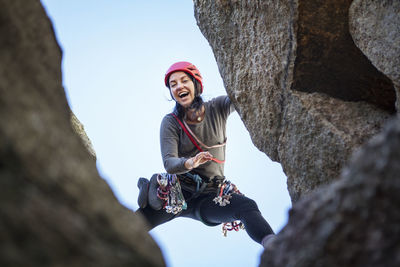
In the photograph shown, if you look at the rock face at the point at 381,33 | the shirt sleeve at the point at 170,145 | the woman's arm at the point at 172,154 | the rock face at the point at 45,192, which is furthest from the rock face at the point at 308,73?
the rock face at the point at 45,192

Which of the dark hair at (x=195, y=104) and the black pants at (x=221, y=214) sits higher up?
the dark hair at (x=195, y=104)

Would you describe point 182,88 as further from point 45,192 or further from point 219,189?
point 45,192

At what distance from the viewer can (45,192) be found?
1364 mm

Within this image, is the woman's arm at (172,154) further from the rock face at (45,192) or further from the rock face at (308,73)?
the rock face at (45,192)

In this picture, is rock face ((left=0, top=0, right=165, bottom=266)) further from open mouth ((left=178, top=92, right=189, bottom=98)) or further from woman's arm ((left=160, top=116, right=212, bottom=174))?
open mouth ((left=178, top=92, right=189, bottom=98))

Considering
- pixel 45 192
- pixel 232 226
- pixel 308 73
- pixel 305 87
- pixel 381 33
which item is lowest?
pixel 232 226

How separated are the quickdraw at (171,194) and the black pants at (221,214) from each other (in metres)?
0.17

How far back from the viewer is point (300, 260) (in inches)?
61.9

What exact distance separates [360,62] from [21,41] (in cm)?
307

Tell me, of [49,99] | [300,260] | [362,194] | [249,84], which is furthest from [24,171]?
[249,84]

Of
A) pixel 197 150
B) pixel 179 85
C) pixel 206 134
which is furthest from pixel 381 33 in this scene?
pixel 179 85

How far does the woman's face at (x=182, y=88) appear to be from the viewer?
5109mm

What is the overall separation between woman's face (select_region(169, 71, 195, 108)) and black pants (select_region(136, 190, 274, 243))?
1178 millimetres

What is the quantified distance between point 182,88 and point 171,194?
139 cm
